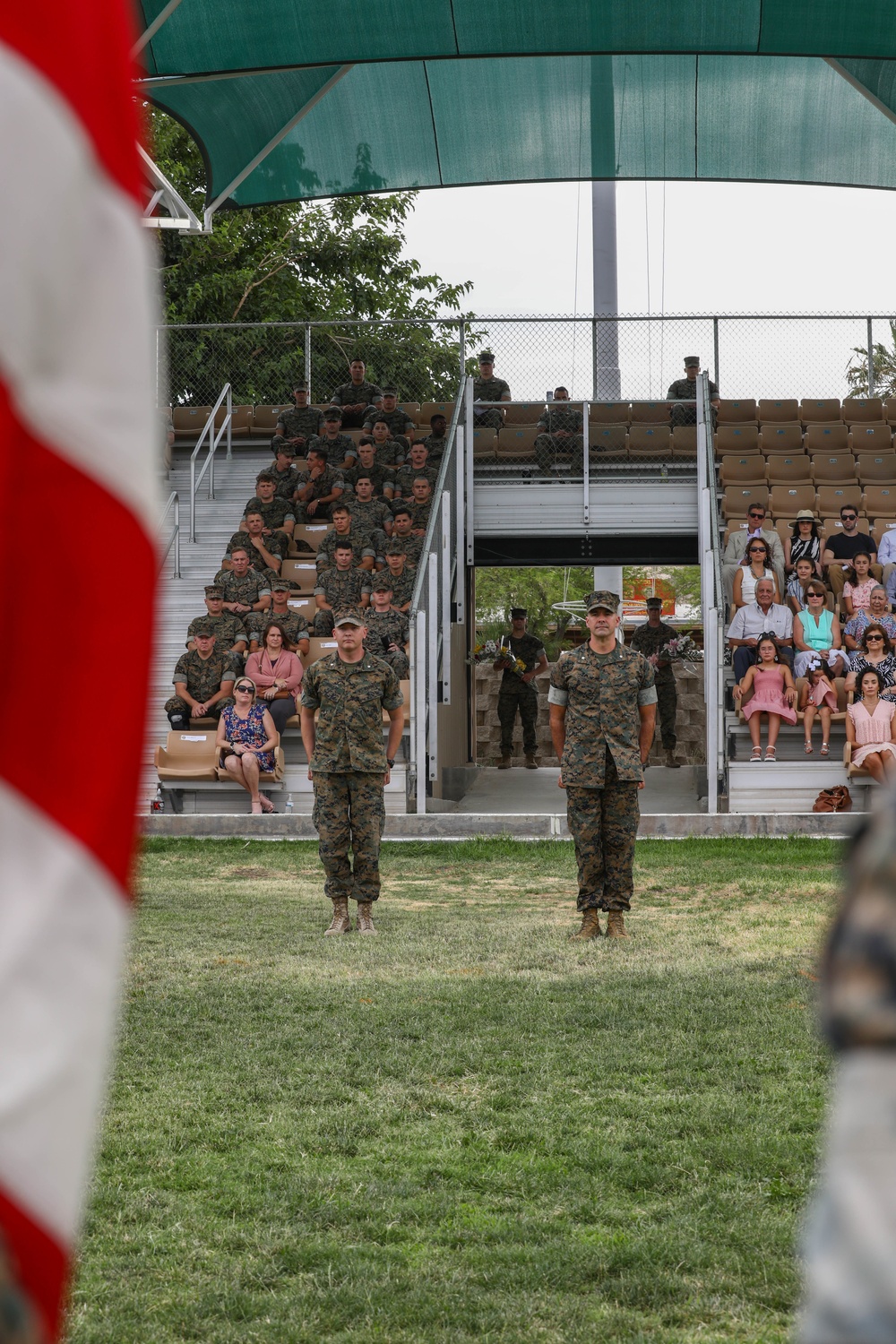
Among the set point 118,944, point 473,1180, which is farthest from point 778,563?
point 118,944

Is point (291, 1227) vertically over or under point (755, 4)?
under

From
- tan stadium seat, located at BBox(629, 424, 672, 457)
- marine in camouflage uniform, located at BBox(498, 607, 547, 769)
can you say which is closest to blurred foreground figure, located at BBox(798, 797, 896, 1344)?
marine in camouflage uniform, located at BBox(498, 607, 547, 769)

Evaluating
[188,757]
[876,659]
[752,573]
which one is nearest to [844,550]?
[752,573]

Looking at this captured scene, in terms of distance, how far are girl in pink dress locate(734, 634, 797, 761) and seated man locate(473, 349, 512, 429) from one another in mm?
7434

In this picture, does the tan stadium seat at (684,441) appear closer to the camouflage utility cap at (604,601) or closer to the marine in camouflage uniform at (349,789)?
the camouflage utility cap at (604,601)

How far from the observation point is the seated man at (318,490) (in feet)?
64.0

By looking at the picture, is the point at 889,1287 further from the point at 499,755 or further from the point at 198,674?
the point at 499,755

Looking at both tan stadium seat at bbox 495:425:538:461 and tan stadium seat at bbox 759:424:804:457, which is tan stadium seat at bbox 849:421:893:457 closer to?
tan stadium seat at bbox 759:424:804:457

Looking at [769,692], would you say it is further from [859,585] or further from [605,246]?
[605,246]

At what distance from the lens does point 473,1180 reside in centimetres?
484

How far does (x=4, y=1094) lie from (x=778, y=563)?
1668 cm

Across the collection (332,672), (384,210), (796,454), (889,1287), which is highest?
(384,210)

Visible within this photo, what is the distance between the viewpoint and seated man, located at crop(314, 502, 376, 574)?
56.7ft

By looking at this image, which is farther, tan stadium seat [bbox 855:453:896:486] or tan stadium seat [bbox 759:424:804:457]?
tan stadium seat [bbox 759:424:804:457]
